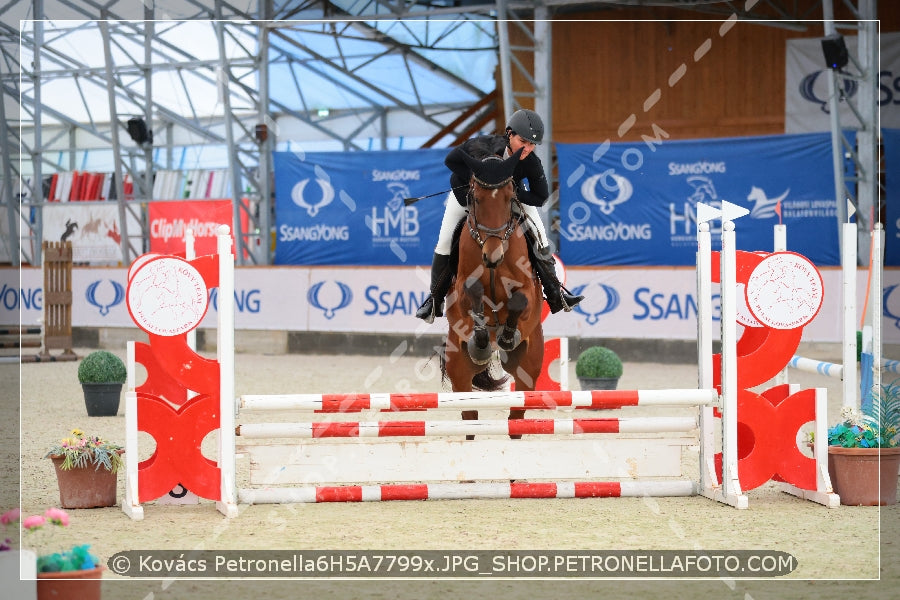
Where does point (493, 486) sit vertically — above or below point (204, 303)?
below

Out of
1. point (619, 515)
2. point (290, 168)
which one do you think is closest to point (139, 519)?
point (619, 515)

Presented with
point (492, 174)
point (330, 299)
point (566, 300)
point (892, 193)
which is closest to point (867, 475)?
point (566, 300)

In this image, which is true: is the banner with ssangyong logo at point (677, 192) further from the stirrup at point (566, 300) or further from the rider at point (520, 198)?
the rider at point (520, 198)

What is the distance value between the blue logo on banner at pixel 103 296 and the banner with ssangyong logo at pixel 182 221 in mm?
1266

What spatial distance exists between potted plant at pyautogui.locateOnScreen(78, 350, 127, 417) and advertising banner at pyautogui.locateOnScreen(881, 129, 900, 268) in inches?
382

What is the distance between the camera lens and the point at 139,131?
17516 millimetres

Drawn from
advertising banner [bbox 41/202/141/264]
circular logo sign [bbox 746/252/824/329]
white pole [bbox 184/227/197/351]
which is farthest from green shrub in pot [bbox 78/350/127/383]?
advertising banner [bbox 41/202/141/264]

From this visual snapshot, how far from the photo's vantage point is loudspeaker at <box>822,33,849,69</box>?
11938 mm

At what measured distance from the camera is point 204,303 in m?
4.62

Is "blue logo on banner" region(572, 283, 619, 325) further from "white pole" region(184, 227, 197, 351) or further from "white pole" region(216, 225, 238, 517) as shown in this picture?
"white pole" region(216, 225, 238, 517)

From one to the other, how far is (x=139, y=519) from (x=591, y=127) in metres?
13.6

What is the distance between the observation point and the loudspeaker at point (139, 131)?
17422 millimetres

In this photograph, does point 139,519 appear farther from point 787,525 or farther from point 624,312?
point 624,312

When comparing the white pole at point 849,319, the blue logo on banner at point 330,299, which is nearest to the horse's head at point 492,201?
the white pole at point 849,319
